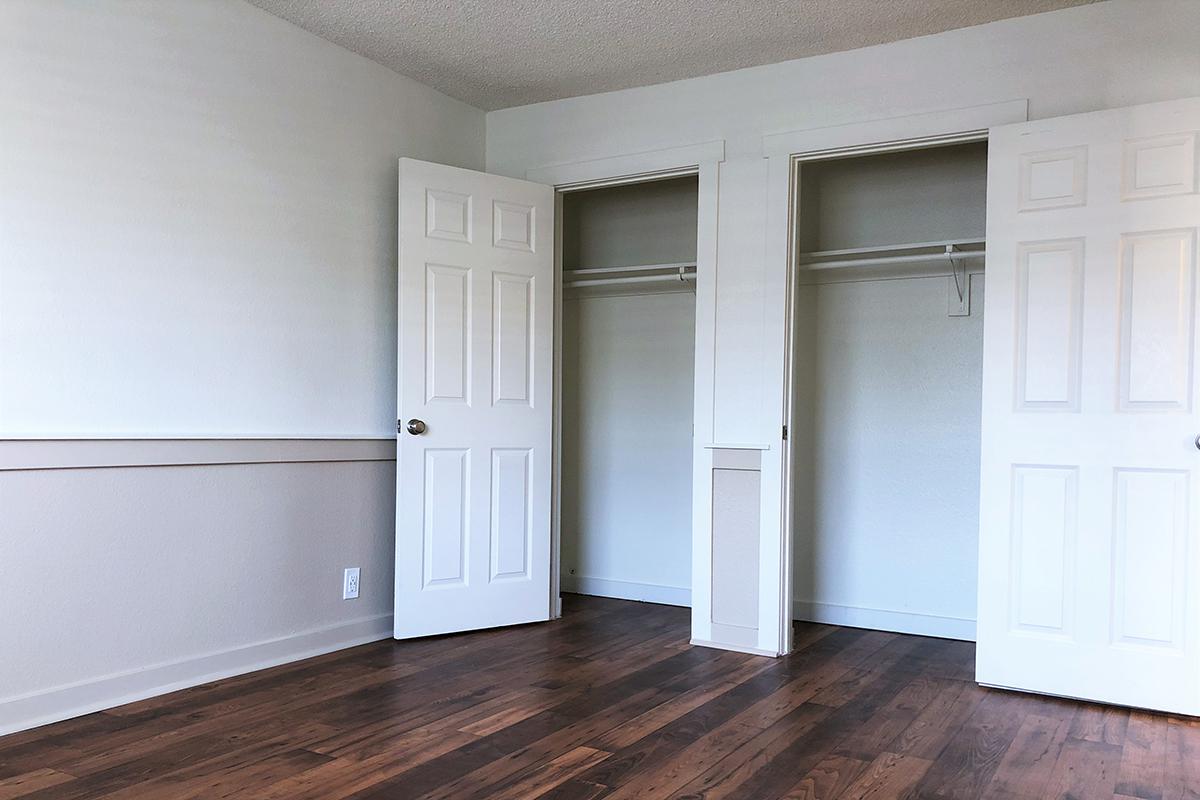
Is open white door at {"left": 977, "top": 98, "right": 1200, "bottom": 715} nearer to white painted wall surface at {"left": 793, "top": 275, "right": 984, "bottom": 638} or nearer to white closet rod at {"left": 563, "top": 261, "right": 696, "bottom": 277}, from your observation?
white painted wall surface at {"left": 793, "top": 275, "right": 984, "bottom": 638}

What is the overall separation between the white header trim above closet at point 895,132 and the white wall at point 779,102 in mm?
33

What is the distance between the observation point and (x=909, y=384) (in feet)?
15.1

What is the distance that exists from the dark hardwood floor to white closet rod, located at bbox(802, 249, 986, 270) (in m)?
1.75

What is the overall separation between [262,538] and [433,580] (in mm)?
831

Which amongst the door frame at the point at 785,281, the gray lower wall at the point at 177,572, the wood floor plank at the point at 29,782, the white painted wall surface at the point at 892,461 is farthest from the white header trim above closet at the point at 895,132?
the wood floor plank at the point at 29,782

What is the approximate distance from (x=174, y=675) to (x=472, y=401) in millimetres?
1677

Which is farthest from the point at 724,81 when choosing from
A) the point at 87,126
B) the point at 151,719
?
the point at 151,719

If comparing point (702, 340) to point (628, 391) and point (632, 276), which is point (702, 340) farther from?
point (628, 391)

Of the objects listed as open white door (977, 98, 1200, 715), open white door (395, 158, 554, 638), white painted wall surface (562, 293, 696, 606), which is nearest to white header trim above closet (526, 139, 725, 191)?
open white door (395, 158, 554, 638)

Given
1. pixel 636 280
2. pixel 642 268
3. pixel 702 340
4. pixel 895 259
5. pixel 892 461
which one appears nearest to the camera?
pixel 702 340

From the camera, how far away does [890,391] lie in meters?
4.64

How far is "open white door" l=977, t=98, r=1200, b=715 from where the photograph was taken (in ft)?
10.6

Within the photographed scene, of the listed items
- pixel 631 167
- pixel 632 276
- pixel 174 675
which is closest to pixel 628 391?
pixel 632 276

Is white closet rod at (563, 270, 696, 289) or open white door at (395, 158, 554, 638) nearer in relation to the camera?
open white door at (395, 158, 554, 638)
